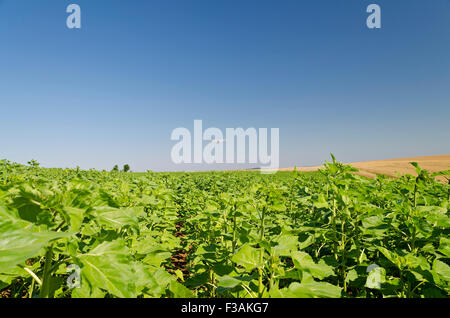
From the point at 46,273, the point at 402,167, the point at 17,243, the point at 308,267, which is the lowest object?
the point at 402,167

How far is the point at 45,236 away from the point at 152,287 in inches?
31.6

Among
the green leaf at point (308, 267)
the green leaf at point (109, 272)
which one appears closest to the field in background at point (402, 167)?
the green leaf at point (308, 267)

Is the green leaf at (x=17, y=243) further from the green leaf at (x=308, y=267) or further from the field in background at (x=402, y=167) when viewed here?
the field in background at (x=402, y=167)

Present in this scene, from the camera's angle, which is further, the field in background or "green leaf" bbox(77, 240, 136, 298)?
the field in background

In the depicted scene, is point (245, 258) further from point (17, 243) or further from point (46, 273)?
point (17, 243)

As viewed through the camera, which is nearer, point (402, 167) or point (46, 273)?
point (46, 273)

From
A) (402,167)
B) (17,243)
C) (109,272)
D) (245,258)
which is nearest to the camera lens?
(17,243)

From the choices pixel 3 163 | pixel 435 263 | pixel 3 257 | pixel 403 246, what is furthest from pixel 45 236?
pixel 3 163

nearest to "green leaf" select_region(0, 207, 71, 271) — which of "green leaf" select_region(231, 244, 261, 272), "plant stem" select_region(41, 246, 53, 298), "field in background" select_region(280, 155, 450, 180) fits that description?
"plant stem" select_region(41, 246, 53, 298)

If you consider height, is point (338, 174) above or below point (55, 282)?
above

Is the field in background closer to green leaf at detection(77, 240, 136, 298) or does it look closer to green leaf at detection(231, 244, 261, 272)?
green leaf at detection(231, 244, 261, 272)

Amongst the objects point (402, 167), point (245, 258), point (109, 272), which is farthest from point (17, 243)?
point (402, 167)

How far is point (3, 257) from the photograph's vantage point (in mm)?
750
